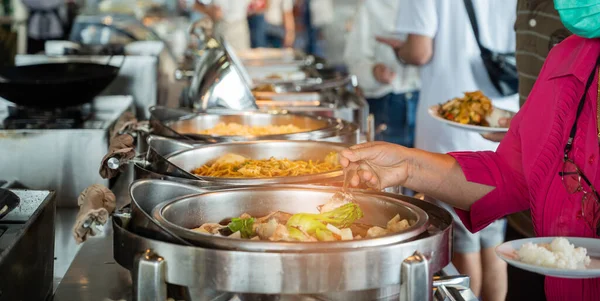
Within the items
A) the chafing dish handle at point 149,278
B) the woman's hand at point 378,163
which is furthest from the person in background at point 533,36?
the chafing dish handle at point 149,278

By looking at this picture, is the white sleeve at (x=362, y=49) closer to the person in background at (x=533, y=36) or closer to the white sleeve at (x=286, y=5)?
the person in background at (x=533, y=36)

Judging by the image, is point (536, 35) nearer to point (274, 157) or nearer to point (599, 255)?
point (274, 157)

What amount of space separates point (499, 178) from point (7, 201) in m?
1.20

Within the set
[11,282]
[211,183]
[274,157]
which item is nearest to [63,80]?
[274,157]

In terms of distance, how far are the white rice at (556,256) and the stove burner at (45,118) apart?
1736 millimetres

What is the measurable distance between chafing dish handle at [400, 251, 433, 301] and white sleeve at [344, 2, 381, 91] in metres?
4.60

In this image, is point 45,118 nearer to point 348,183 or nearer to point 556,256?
point 348,183

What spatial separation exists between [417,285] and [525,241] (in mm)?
377

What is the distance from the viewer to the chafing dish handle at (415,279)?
50.8 inches

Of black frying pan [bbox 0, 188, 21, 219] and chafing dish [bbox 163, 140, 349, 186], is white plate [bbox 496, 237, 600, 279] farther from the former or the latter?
black frying pan [bbox 0, 188, 21, 219]

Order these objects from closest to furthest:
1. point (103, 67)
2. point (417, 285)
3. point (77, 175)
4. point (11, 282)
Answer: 1. point (417, 285)
2. point (11, 282)
3. point (77, 175)
4. point (103, 67)

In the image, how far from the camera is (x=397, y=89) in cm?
578

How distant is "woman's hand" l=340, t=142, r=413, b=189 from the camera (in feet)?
5.74

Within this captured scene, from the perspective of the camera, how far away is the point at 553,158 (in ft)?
6.08
